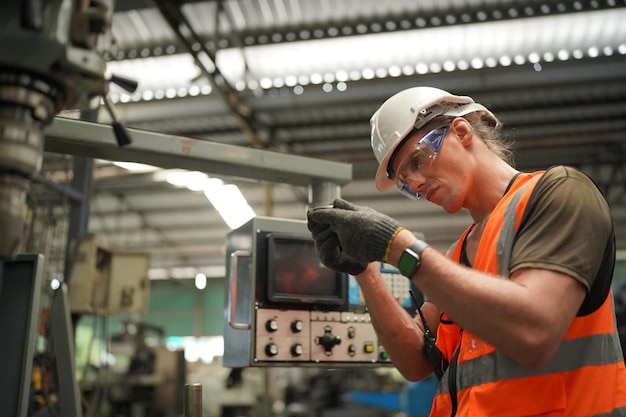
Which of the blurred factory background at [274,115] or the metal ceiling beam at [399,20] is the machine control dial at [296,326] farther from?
the metal ceiling beam at [399,20]

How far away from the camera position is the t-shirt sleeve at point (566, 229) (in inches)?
39.2

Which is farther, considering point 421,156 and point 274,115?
point 274,115

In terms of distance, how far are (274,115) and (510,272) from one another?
4875 millimetres

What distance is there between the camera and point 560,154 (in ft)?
21.6

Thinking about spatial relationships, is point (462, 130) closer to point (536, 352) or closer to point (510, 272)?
point (510, 272)

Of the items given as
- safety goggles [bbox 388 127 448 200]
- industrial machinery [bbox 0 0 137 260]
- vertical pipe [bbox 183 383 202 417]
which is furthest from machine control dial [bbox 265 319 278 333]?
industrial machinery [bbox 0 0 137 260]

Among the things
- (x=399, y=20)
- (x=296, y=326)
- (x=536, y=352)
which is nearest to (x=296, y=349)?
(x=296, y=326)

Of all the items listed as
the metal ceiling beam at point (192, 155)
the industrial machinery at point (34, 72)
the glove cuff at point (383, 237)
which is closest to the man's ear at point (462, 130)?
the glove cuff at point (383, 237)

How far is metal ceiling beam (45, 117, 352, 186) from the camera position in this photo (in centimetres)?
162

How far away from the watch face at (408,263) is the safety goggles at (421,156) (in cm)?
37

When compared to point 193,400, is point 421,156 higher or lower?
higher

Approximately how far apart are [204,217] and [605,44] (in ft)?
20.1

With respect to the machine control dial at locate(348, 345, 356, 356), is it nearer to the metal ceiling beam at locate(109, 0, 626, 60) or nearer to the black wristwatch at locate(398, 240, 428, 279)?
the black wristwatch at locate(398, 240, 428, 279)

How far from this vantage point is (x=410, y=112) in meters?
1.41
